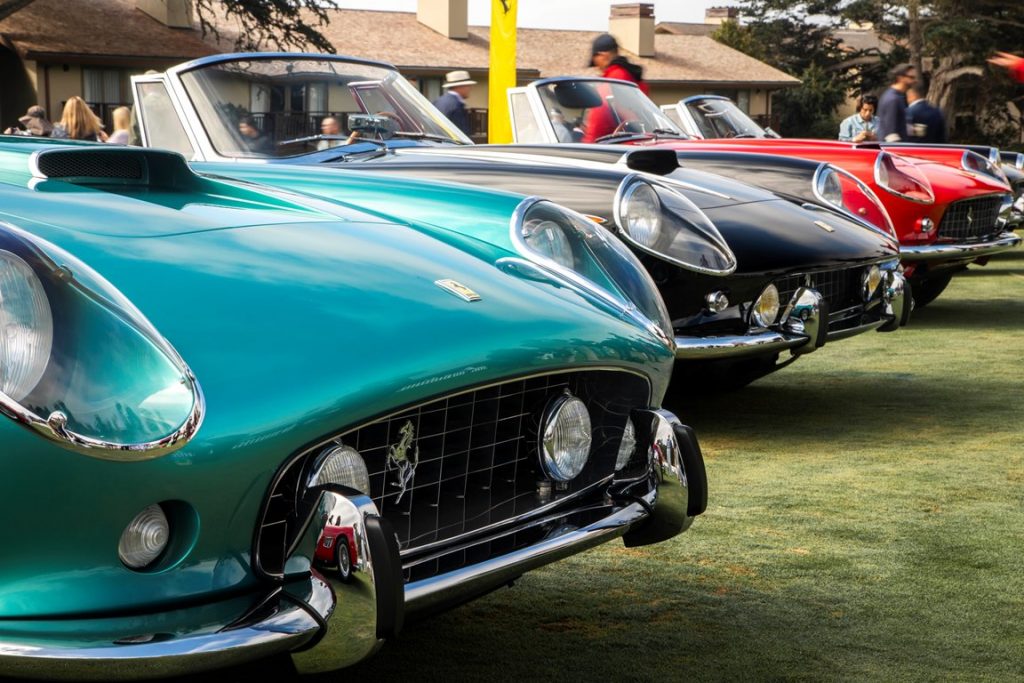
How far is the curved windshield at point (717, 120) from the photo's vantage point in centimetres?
934

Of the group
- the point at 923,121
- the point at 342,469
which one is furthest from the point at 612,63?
the point at 342,469

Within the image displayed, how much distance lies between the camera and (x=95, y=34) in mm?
31062

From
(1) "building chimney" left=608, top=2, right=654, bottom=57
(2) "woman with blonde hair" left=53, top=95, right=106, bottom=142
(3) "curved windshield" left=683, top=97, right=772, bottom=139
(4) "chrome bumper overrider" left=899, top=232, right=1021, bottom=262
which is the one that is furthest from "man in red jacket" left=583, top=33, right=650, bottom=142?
(1) "building chimney" left=608, top=2, right=654, bottom=57

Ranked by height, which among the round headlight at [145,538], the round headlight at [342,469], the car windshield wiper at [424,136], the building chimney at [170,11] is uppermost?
the building chimney at [170,11]

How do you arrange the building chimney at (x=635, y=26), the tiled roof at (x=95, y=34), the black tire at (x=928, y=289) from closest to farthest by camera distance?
the black tire at (x=928, y=289) < the tiled roof at (x=95, y=34) < the building chimney at (x=635, y=26)

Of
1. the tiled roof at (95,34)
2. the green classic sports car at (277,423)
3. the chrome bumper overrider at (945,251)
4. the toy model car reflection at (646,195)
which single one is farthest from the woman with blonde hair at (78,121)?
the tiled roof at (95,34)

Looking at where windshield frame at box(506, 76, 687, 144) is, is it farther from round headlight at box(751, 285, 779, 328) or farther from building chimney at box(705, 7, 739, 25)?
building chimney at box(705, 7, 739, 25)

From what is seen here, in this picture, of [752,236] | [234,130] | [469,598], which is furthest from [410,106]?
[469,598]

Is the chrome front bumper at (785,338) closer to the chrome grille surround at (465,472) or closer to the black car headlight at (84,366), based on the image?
the chrome grille surround at (465,472)

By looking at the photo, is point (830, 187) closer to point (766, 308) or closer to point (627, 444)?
point (766, 308)

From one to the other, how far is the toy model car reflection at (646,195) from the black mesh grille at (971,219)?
112 inches

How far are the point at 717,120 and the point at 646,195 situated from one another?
521 centimetres

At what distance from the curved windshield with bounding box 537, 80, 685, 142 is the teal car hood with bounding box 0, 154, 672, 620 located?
4779 millimetres

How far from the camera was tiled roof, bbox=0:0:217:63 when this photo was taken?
1160 inches
